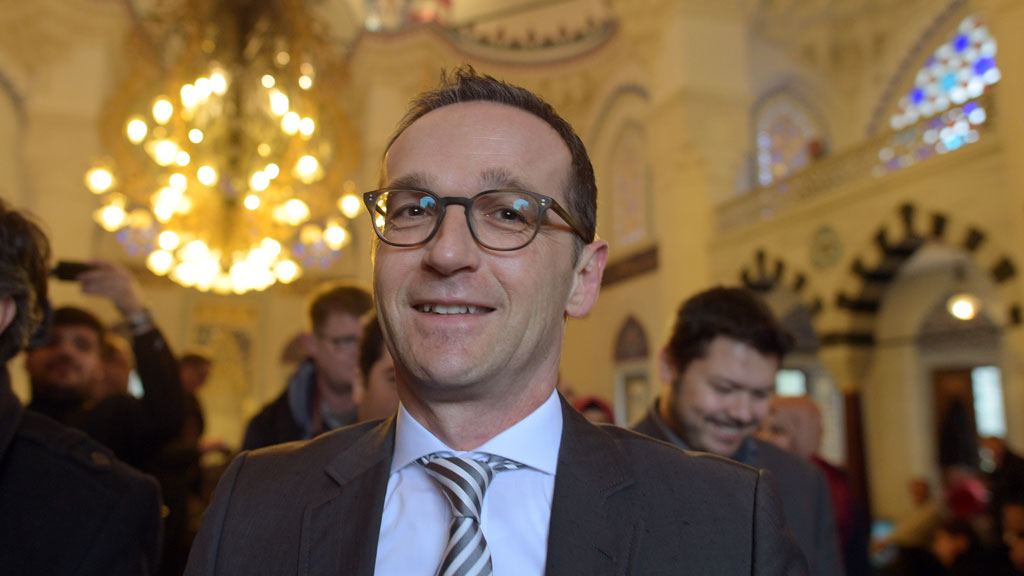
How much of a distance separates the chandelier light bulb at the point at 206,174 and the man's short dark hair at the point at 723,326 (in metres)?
5.01

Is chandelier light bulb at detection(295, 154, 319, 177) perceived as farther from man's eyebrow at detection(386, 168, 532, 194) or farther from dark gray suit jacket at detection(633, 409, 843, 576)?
man's eyebrow at detection(386, 168, 532, 194)

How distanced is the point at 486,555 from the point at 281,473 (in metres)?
0.37

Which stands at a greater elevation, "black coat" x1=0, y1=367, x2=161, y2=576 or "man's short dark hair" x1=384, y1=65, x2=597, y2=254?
"man's short dark hair" x1=384, y1=65, x2=597, y2=254

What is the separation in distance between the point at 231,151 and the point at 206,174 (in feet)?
1.77

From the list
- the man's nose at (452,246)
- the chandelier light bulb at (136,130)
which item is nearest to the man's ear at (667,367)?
the man's nose at (452,246)

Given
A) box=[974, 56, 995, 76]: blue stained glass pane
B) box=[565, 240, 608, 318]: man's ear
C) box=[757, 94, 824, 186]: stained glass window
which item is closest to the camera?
box=[565, 240, 608, 318]: man's ear

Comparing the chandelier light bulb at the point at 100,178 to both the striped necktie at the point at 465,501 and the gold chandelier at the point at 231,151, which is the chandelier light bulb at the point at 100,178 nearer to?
the gold chandelier at the point at 231,151

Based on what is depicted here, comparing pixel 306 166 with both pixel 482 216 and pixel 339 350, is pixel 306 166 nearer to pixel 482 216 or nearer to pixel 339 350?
pixel 339 350

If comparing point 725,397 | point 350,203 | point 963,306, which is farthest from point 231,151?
point 963,306

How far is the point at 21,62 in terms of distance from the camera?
896 centimetres

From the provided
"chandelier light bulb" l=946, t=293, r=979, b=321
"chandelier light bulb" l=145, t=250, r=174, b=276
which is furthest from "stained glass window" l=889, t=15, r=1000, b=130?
"chandelier light bulb" l=145, t=250, r=174, b=276

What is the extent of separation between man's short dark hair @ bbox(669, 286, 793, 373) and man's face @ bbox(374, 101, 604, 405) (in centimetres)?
93

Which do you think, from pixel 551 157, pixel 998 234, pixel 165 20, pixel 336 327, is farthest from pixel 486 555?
pixel 165 20

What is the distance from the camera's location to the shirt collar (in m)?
1.05
